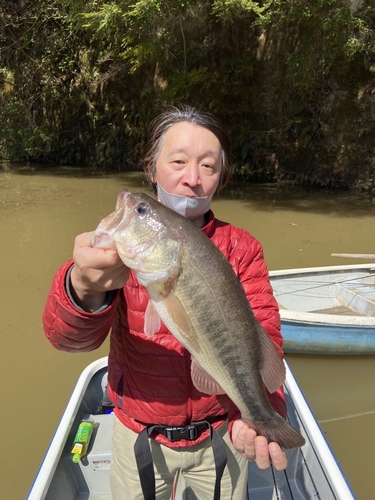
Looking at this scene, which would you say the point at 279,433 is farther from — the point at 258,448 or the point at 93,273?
the point at 93,273

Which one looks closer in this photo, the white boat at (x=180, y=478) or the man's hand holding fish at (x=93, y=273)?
the man's hand holding fish at (x=93, y=273)

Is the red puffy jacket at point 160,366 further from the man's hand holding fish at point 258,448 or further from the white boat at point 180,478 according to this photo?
the white boat at point 180,478

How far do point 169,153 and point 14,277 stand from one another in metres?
6.43

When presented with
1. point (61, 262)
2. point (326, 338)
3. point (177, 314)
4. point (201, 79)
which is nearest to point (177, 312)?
point (177, 314)

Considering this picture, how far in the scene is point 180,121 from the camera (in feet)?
6.48

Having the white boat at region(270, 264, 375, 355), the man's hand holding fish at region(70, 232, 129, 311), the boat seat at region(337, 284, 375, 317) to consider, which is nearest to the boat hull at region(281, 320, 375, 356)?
the white boat at region(270, 264, 375, 355)

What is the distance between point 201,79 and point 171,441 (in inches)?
643

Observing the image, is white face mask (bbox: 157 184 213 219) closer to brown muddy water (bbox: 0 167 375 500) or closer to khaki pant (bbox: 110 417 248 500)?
khaki pant (bbox: 110 417 248 500)

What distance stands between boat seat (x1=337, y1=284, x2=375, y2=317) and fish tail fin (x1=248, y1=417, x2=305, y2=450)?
470 cm

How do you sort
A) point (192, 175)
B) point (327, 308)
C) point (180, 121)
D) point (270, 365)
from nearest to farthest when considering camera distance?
point (270, 365) → point (192, 175) → point (180, 121) → point (327, 308)

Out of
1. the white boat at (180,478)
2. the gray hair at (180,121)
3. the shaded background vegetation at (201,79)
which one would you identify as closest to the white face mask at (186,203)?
the gray hair at (180,121)

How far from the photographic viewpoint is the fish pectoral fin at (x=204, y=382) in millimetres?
1629

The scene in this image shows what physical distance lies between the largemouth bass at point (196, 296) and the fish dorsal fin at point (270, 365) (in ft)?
0.13

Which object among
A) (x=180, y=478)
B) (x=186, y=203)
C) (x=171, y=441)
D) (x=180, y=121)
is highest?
(x=180, y=121)
